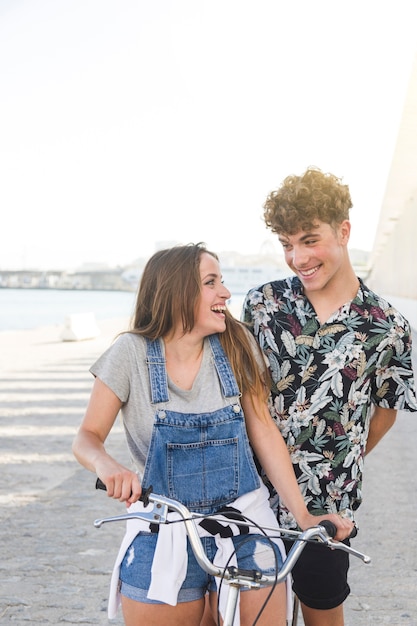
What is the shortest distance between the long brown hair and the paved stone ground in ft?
7.05

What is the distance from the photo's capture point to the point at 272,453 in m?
2.78

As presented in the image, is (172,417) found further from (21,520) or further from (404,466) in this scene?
(404,466)

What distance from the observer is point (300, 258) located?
2885 millimetres

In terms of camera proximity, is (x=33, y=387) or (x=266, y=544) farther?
(x=33, y=387)

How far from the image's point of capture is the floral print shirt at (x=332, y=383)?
9.48 ft

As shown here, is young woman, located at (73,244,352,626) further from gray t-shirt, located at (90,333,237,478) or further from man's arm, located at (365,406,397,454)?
man's arm, located at (365,406,397,454)

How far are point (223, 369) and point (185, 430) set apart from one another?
27 cm

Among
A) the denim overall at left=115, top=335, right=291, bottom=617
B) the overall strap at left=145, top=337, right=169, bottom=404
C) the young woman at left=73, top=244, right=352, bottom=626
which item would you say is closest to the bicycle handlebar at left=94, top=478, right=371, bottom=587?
the young woman at left=73, top=244, right=352, bottom=626

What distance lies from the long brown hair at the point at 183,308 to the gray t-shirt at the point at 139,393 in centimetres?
10

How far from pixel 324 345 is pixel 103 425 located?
82 cm

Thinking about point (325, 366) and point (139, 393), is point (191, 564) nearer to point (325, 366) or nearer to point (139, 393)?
point (139, 393)

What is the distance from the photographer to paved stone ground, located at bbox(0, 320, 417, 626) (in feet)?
14.8

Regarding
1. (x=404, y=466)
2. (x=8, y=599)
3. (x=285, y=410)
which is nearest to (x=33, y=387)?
(x=404, y=466)

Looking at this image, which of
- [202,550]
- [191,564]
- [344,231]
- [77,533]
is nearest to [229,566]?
[202,550]
